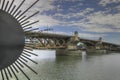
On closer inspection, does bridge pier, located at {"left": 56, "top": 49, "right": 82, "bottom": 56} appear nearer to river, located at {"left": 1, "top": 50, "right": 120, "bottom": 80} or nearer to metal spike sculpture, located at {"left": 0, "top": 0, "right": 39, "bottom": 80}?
river, located at {"left": 1, "top": 50, "right": 120, "bottom": 80}

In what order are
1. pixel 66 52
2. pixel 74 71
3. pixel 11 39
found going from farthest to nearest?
pixel 66 52 → pixel 74 71 → pixel 11 39

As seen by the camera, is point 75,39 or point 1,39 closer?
point 1,39

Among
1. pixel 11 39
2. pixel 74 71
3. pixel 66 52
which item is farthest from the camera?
pixel 66 52

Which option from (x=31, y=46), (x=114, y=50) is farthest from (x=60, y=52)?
(x=31, y=46)

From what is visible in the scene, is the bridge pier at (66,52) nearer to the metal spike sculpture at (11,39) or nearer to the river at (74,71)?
the river at (74,71)

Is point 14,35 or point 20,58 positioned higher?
point 14,35

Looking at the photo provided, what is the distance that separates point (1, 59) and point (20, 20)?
473mm

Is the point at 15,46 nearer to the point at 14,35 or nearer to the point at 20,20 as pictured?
the point at 14,35

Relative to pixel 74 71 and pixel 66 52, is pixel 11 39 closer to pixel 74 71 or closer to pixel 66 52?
pixel 74 71

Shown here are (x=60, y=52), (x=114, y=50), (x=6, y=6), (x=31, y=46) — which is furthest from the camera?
(x=114, y=50)

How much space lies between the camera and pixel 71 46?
10425 centimetres

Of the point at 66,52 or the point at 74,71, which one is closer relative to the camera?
the point at 74,71

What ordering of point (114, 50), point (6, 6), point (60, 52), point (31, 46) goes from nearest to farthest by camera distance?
point (6, 6), point (31, 46), point (60, 52), point (114, 50)

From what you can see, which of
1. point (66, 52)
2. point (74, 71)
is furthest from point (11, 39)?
point (66, 52)
